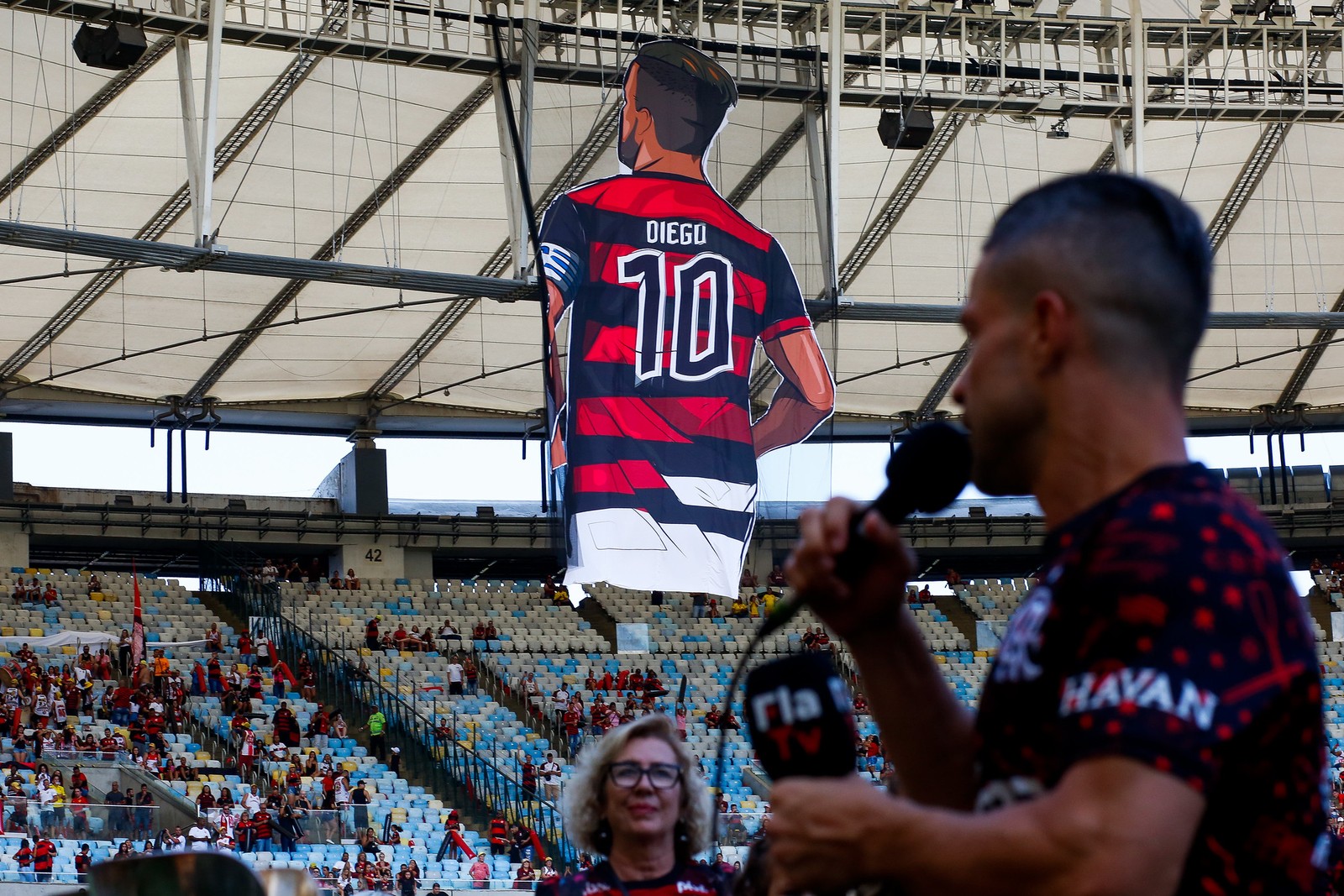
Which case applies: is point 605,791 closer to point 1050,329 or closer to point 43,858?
point 1050,329

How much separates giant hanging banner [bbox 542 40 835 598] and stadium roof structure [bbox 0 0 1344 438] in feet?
1.42

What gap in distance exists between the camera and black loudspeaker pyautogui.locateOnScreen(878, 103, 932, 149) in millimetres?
26766

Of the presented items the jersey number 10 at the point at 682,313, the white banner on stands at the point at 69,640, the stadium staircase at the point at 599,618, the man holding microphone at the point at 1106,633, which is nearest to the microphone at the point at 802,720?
the man holding microphone at the point at 1106,633

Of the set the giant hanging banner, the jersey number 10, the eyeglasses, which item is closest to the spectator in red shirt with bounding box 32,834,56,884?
the giant hanging banner

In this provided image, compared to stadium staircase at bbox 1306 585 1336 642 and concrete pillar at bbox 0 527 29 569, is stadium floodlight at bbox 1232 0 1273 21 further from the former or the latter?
concrete pillar at bbox 0 527 29 569

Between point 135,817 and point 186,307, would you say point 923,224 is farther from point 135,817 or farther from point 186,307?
point 135,817

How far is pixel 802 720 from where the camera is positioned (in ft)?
6.18

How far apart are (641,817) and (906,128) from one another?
23.8 m

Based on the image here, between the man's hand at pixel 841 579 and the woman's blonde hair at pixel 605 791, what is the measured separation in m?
1.86

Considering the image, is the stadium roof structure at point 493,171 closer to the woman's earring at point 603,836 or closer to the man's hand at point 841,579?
the woman's earring at point 603,836

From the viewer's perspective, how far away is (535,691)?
29219mm

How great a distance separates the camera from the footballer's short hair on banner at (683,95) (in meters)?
20.2

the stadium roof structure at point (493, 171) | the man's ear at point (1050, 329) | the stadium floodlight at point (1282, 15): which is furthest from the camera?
the stadium floodlight at point (1282, 15)

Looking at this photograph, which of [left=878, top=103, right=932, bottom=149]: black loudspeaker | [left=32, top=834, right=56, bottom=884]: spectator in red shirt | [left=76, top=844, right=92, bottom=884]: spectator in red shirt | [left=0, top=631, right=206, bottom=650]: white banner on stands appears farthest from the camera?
[left=0, top=631, right=206, bottom=650]: white banner on stands
